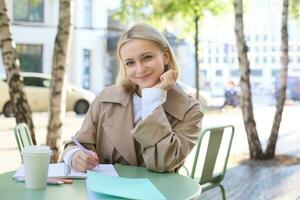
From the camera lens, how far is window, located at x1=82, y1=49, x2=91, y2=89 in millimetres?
25781

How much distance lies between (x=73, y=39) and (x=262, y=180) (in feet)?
58.4

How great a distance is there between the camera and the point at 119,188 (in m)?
1.77

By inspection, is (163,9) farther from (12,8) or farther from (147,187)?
(12,8)

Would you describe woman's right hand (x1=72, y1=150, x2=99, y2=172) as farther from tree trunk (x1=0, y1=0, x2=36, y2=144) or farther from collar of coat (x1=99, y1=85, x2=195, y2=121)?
tree trunk (x1=0, y1=0, x2=36, y2=144)

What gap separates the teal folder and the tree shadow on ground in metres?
3.35

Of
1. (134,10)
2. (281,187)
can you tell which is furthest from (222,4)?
(281,187)

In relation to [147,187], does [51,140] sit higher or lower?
lower

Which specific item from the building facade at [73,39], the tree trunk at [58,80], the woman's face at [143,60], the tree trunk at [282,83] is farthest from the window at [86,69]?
the woman's face at [143,60]

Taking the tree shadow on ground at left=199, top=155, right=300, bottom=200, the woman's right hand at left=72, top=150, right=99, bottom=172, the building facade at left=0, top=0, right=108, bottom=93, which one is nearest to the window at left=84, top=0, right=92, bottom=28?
the building facade at left=0, top=0, right=108, bottom=93

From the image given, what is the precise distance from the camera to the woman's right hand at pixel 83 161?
2184 millimetres

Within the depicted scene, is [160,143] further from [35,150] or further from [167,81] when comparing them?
[35,150]

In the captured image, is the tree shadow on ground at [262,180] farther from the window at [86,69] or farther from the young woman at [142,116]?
the window at [86,69]

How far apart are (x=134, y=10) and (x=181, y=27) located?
138cm

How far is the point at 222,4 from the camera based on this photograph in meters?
12.1
